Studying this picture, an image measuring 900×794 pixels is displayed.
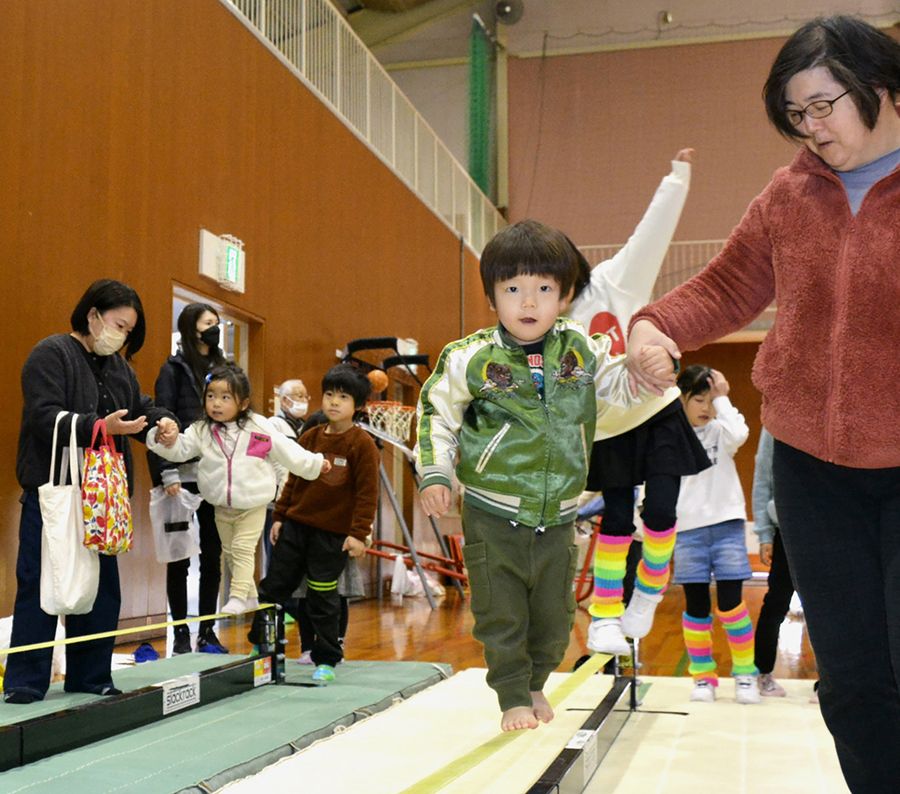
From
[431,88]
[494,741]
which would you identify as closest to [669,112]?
[431,88]

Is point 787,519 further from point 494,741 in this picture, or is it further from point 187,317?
point 187,317

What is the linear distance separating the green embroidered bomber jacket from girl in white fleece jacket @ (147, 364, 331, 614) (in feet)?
6.94

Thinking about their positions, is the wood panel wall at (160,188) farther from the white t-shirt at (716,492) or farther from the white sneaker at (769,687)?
the white sneaker at (769,687)

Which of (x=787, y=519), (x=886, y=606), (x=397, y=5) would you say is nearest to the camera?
(x=886, y=606)

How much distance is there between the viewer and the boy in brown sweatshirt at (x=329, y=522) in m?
4.45

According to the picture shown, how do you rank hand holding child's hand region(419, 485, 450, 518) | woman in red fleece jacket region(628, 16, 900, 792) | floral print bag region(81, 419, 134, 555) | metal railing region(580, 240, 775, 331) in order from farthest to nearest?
metal railing region(580, 240, 775, 331)
floral print bag region(81, 419, 134, 555)
hand holding child's hand region(419, 485, 450, 518)
woman in red fleece jacket region(628, 16, 900, 792)

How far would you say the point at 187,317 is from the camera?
510 centimetres

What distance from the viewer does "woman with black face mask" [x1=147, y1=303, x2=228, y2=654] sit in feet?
16.0

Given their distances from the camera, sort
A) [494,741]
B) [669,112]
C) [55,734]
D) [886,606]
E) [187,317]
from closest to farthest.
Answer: [886,606], [494,741], [55,734], [187,317], [669,112]

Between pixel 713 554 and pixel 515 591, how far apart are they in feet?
5.82

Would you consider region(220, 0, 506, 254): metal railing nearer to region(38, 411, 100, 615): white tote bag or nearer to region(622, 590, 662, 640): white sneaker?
region(38, 411, 100, 615): white tote bag

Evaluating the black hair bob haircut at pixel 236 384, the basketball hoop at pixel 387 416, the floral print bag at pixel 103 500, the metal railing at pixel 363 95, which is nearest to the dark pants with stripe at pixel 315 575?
the black hair bob haircut at pixel 236 384

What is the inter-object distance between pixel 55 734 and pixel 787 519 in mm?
2239

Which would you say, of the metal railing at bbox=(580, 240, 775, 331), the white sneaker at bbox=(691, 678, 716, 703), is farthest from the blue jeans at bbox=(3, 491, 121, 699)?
the metal railing at bbox=(580, 240, 775, 331)
